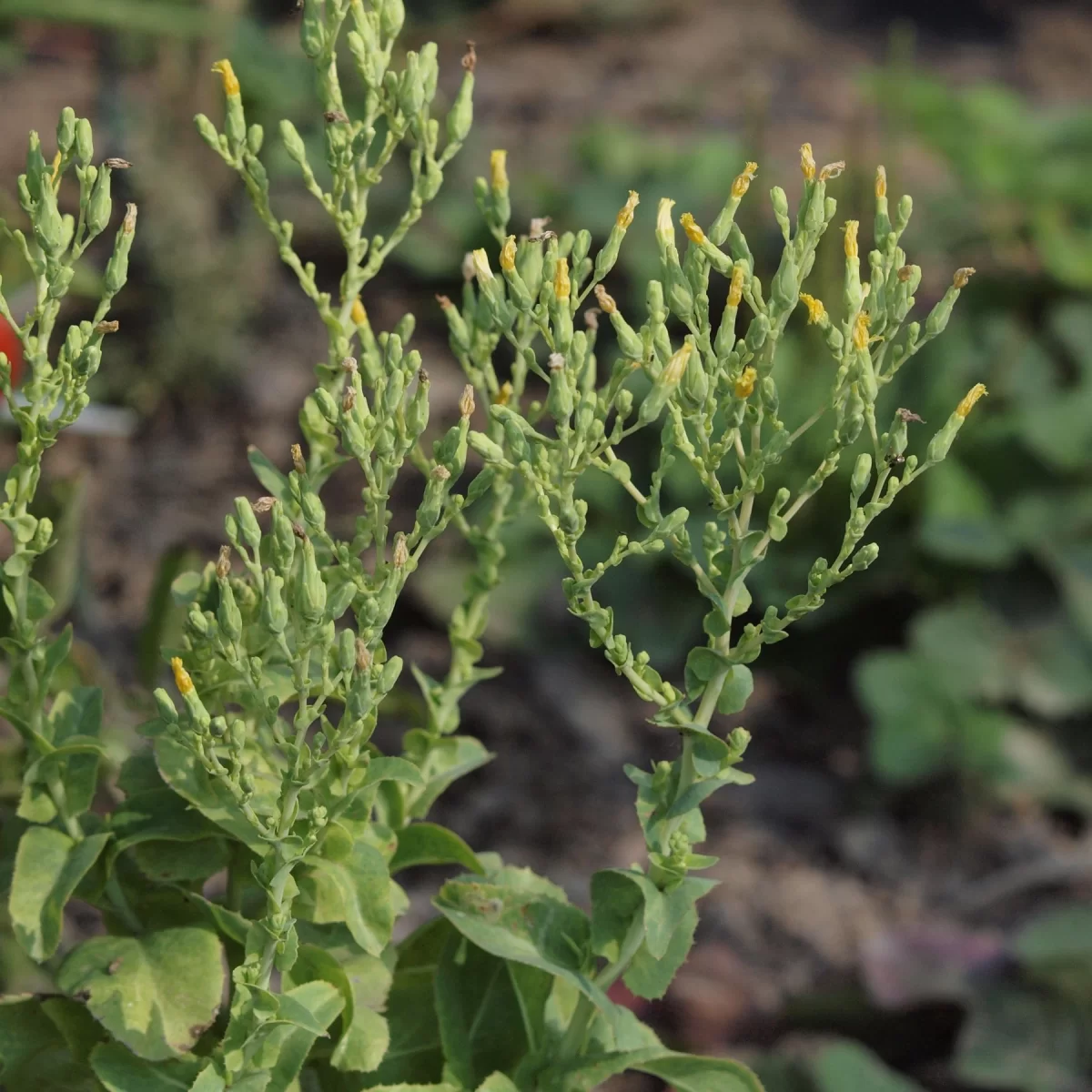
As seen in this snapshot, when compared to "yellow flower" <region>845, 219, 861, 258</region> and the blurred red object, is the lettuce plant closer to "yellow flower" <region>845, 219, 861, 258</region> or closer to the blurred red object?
"yellow flower" <region>845, 219, 861, 258</region>

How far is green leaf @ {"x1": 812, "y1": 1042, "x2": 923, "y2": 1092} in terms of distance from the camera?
1.83 meters

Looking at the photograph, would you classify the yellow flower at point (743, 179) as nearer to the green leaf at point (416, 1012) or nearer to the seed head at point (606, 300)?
the seed head at point (606, 300)

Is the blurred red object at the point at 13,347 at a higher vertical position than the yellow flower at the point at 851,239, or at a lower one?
lower

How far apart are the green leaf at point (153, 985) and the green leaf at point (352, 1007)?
0.06 metres

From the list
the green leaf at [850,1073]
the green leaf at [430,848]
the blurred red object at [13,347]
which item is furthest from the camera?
the green leaf at [850,1073]

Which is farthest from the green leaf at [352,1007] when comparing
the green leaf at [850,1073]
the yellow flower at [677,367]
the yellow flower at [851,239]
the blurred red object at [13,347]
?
the green leaf at [850,1073]

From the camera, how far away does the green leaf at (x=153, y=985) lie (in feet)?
2.75

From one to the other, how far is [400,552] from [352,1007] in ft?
1.02

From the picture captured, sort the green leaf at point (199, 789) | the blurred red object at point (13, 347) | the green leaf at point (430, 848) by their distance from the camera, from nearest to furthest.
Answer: the green leaf at point (199, 789), the green leaf at point (430, 848), the blurred red object at point (13, 347)

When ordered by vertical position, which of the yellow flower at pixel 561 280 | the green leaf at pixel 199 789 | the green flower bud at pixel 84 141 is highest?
the green flower bud at pixel 84 141

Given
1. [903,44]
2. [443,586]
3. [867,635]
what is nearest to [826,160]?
[903,44]

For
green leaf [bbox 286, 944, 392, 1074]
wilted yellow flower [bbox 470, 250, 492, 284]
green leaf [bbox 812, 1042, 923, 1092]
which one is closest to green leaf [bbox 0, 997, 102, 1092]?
green leaf [bbox 286, 944, 392, 1074]

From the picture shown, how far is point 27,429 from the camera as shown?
0.78 metres

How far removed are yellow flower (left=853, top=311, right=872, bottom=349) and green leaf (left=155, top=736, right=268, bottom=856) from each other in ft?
1.37
